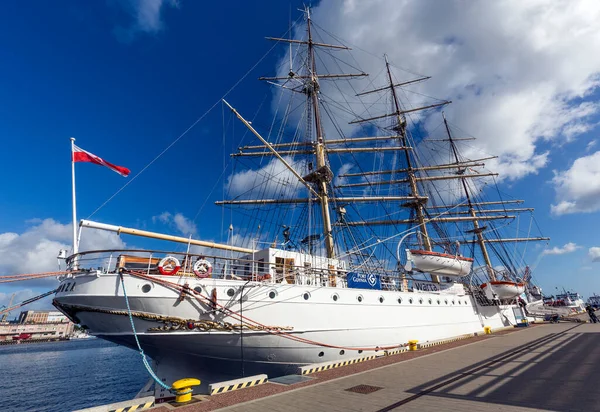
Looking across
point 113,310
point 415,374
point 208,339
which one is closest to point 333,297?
point 415,374

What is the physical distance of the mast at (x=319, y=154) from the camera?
19.4 meters

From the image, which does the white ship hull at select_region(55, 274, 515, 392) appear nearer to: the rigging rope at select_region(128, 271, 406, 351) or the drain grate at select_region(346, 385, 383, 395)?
the rigging rope at select_region(128, 271, 406, 351)

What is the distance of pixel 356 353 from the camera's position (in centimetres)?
1288

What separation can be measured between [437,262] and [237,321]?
1363 centimetres

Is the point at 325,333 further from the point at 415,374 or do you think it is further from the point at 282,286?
the point at 415,374

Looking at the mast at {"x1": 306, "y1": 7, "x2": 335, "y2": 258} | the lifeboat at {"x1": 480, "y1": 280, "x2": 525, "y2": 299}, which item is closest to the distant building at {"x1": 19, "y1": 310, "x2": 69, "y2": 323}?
the mast at {"x1": 306, "y1": 7, "x2": 335, "y2": 258}

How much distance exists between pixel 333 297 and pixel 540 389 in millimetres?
6821

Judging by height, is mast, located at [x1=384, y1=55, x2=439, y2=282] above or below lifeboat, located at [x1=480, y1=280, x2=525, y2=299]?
above

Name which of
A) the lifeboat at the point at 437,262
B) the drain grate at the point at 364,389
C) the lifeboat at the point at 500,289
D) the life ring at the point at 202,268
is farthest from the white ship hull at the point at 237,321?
the lifeboat at the point at 500,289

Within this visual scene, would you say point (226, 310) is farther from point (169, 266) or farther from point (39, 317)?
point (39, 317)

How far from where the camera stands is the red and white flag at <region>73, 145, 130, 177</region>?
11234 millimetres

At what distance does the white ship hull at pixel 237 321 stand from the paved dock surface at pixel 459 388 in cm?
275

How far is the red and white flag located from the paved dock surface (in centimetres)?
928

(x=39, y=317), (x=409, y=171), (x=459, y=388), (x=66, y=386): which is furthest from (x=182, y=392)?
(x=39, y=317)
